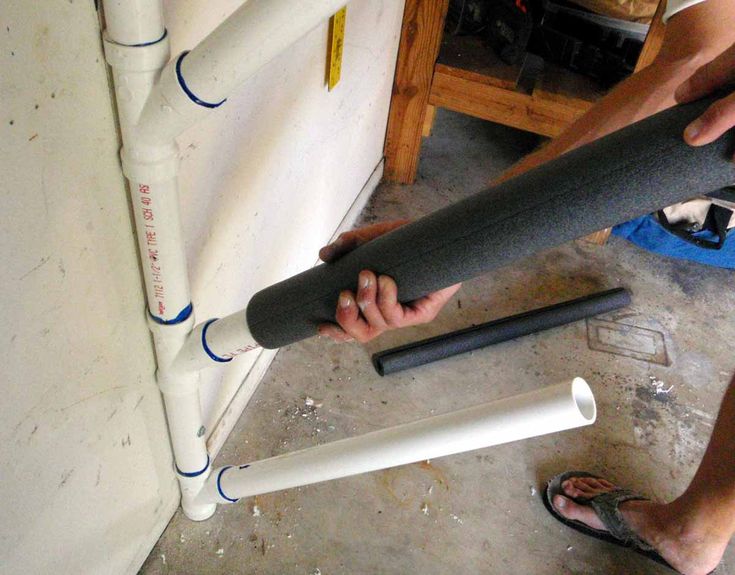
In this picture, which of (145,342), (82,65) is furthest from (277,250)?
(82,65)

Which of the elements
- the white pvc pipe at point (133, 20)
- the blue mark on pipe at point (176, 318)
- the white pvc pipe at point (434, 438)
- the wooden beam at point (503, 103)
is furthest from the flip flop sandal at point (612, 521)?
the white pvc pipe at point (133, 20)

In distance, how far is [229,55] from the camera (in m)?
0.46

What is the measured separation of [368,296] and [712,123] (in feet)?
1.13

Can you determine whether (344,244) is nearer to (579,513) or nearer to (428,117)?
(579,513)

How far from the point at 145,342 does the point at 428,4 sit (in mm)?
1289

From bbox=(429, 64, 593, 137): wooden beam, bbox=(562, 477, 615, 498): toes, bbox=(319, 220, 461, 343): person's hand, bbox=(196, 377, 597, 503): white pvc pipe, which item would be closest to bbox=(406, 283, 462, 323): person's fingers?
bbox=(319, 220, 461, 343): person's hand

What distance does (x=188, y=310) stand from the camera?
0.75 m

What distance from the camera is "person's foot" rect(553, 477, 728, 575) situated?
3.46ft

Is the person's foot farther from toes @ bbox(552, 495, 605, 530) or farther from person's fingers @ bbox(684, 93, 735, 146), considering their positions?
person's fingers @ bbox(684, 93, 735, 146)

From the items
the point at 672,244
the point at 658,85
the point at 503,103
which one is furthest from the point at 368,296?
the point at 672,244

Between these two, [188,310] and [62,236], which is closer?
[62,236]

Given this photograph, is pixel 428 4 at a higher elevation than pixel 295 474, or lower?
higher

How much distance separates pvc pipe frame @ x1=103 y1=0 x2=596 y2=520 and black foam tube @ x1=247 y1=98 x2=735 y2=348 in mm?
159

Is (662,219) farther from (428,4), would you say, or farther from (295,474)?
(295,474)
